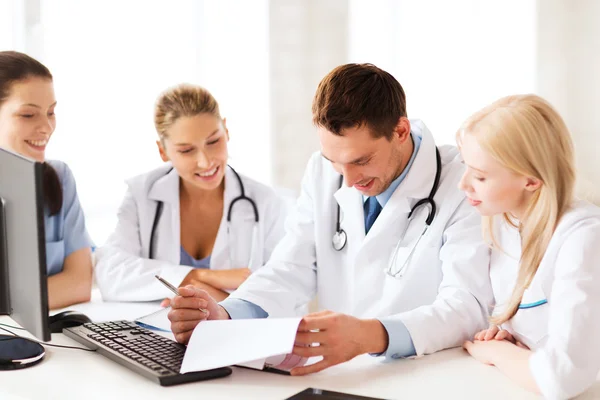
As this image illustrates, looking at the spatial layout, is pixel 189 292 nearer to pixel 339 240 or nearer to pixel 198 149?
pixel 339 240

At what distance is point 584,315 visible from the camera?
3.66 ft

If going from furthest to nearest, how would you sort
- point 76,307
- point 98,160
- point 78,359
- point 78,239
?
point 98,160
point 78,239
point 76,307
point 78,359

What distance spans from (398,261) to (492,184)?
1.57 ft

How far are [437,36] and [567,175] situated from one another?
246 cm

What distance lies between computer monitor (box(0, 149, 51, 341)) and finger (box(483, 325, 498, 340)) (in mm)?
804

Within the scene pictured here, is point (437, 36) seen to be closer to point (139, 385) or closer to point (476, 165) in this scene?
point (476, 165)

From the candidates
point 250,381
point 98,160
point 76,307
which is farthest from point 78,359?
point 98,160

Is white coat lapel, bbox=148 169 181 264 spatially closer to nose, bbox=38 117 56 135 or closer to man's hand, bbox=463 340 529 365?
nose, bbox=38 117 56 135

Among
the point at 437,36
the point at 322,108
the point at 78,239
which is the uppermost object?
the point at 437,36

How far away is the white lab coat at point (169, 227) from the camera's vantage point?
89.0 inches

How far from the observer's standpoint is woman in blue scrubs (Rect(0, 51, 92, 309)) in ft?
6.61

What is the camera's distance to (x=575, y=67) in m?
3.21

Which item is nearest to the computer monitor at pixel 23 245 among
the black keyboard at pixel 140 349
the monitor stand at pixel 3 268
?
the monitor stand at pixel 3 268

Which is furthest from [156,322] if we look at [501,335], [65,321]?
[501,335]
